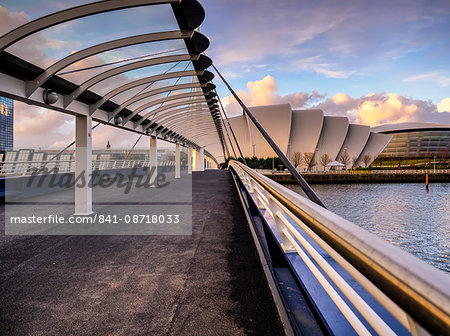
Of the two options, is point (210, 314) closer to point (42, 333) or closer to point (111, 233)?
point (42, 333)

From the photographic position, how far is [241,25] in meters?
10.3

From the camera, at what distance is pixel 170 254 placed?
406cm

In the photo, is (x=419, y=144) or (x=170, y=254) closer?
(x=170, y=254)

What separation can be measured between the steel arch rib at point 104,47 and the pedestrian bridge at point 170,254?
2 centimetres

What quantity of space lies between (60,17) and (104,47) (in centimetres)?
97

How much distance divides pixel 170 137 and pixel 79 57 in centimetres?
1199

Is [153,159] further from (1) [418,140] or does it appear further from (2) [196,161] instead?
(1) [418,140]

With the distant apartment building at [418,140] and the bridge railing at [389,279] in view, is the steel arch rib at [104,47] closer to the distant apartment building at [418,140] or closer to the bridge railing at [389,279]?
the bridge railing at [389,279]

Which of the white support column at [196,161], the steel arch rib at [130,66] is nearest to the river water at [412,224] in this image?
the steel arch rib at [130,66]

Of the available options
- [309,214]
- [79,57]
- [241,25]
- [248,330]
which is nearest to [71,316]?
[248,330]

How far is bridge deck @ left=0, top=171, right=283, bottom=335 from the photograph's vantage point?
90.7 inches

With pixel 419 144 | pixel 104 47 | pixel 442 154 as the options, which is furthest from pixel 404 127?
pixel 104 47

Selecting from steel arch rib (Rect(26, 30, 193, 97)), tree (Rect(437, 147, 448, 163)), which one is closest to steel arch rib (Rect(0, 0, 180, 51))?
steel arch rib (Rect(26, 30, 193, 97))

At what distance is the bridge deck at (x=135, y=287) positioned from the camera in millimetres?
2305
